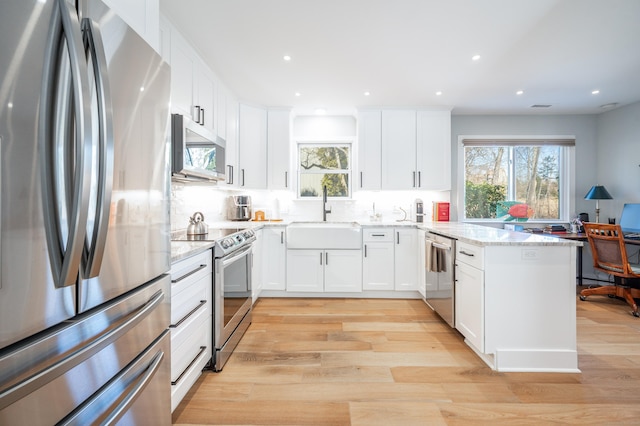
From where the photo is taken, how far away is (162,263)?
120cm

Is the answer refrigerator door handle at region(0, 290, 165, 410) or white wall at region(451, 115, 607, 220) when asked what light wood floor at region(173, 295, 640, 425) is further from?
white wall at region(451, 115, 607, 220)

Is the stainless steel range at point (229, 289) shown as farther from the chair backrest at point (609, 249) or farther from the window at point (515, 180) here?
the chair backrest at point (609, 249)

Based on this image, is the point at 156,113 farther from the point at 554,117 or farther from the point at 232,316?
the point at 554,117

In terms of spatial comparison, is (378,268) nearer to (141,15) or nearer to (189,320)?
(189,320)

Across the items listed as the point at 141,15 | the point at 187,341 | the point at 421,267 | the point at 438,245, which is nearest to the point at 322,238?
the point at 421,267

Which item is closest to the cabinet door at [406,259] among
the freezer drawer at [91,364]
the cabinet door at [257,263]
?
the cabinet door at [257,263]

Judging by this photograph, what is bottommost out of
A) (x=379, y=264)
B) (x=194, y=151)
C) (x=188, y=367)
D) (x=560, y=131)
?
(x=188, y=367)

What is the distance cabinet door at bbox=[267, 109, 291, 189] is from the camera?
159 inches

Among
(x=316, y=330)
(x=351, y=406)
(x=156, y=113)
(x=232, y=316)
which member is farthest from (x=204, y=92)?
(x=351, y=406)

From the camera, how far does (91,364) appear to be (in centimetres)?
80

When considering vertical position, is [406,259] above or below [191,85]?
below

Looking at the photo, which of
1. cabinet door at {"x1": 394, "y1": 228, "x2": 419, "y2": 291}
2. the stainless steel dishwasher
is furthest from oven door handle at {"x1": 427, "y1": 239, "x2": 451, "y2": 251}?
cabinet door at {"x1": 394, "y1": 228, "x2": 419, "y2": 291}

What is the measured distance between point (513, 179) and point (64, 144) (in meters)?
5.25

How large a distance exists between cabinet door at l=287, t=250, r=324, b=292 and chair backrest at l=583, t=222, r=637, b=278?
3201 millimetres
